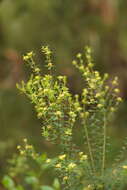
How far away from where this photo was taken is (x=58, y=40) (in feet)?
19.4

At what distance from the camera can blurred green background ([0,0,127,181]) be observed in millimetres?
5578

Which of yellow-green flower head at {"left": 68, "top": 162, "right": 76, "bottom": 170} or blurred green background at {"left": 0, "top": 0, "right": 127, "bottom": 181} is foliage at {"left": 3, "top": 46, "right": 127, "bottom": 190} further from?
blurred green background at {"left": 0, "top": 0, "right": 127, "bottom": 181}

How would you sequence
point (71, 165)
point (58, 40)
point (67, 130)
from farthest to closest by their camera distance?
point (58, 40) < point (67, 130) < point (71, 165)

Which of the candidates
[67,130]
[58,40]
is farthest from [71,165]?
[58,40]

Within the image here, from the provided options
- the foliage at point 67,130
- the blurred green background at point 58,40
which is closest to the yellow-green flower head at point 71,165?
the foliage at point 67,130

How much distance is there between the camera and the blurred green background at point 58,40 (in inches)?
220

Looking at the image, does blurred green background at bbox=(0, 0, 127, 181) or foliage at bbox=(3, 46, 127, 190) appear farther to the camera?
blurred green background at bbox=(0, 0, 127, 181)

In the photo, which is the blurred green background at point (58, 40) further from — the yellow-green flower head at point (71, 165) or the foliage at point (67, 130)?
the yellow-green flower head at point (71, 165)

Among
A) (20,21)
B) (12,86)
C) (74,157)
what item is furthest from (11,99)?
(74,157)

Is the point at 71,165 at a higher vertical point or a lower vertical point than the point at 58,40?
lower

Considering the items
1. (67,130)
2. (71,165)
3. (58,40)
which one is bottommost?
(71,165)

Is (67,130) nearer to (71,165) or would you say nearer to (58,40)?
(71,165)

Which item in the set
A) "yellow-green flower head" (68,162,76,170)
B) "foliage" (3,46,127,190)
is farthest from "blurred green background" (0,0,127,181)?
"yellow-green flower head" (68,162,76,170)

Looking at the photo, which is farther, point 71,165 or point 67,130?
point 67,130
